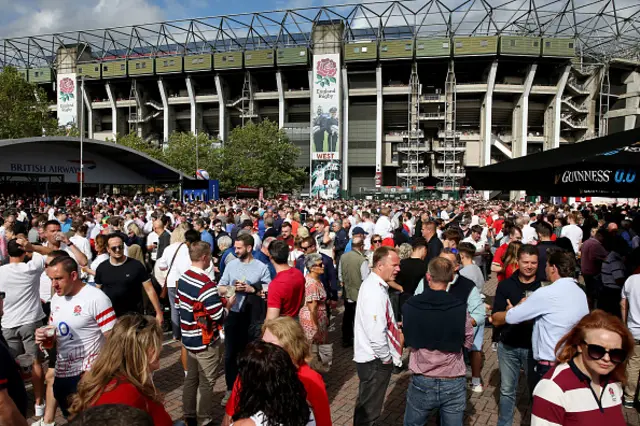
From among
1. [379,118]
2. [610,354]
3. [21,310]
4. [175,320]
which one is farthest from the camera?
[379,118]

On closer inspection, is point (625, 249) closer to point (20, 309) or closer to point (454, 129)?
point (20, 309)

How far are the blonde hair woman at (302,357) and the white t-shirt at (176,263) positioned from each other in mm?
3625

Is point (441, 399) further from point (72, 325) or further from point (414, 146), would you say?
point (414, 146)

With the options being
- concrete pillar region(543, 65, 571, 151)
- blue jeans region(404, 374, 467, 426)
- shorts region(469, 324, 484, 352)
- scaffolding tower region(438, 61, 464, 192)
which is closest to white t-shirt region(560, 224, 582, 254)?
shorts region(469, 324, 484, 352)

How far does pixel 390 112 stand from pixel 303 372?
5916 centimetres

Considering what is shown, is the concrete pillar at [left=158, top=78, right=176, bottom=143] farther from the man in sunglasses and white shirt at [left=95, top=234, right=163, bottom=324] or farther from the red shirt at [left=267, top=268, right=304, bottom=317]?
the red shirt at [left=267, top=268, right=304, bottom=317]

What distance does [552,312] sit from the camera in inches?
132

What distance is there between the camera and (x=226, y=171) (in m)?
43.0

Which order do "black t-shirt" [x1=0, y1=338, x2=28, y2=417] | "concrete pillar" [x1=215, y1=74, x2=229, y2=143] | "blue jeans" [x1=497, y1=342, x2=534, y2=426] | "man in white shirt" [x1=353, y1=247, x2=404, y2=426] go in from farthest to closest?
1. "concrete pillar" [x1=215, y1=74, x2=229, y2=143]
2. "blue jeans" [x1=497, y1=342, x2=534, y2=426]
3. "man in white shirt" [x1=353, y1=247, x2=404, y2=426]
4. "black t-shirt" [x1=0, y1=338, x2=28, y2=417]

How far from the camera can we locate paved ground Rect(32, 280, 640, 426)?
4.57 m

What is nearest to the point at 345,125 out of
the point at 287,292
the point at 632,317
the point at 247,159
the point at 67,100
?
the point at 247,159

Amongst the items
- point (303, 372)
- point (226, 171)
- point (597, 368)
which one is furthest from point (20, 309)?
point (226, 171)

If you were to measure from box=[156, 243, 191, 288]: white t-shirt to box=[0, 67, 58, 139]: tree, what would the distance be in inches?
1399

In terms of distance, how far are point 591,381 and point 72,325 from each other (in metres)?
3.75
